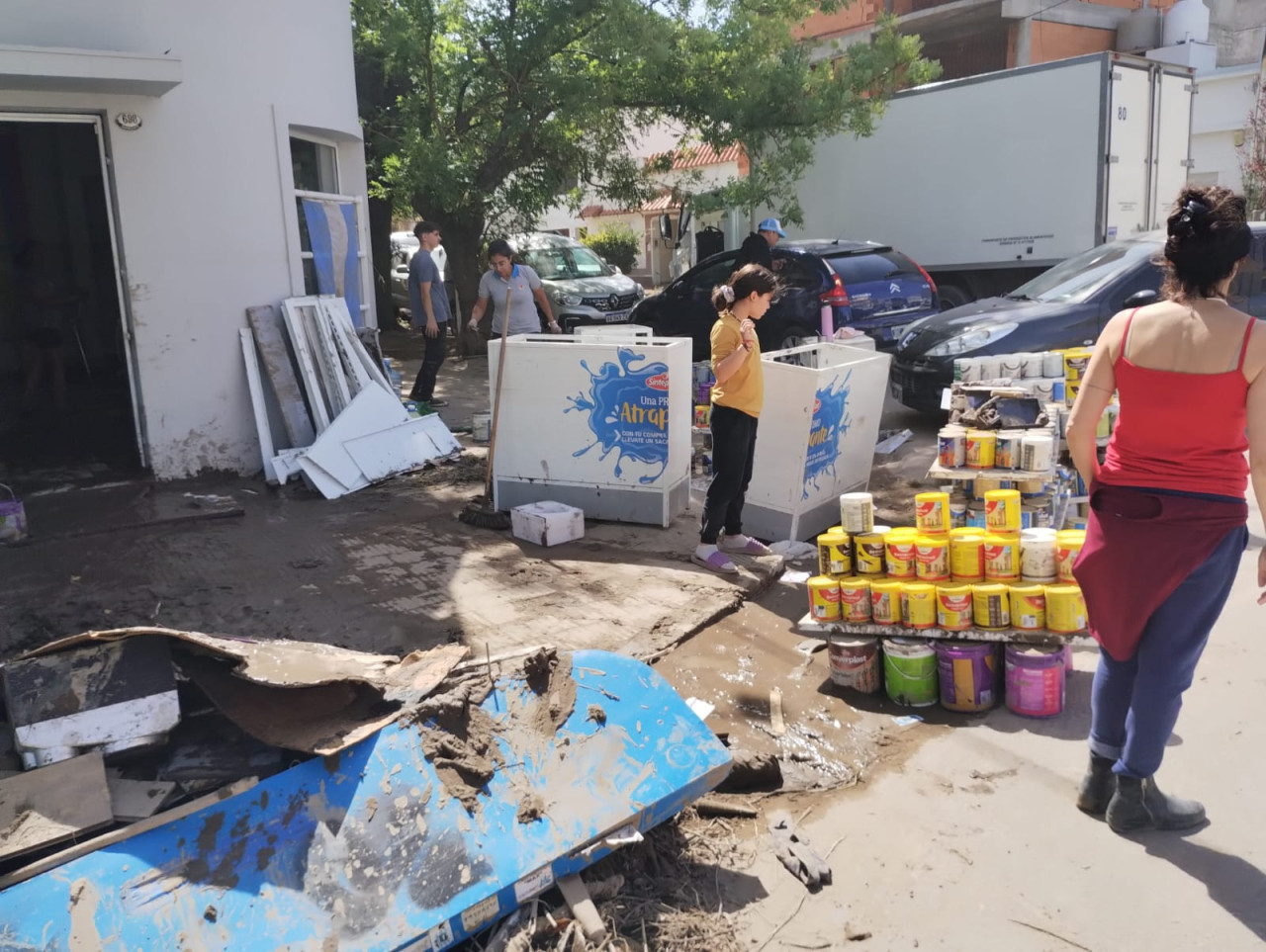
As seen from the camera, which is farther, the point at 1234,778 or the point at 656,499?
the point at 656,499

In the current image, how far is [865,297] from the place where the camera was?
11477 millimetres

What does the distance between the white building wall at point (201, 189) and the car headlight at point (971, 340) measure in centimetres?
587

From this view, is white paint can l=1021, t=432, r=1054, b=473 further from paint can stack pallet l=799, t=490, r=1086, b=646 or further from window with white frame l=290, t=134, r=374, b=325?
window with white frame l=290, t=134, r=374, b=325

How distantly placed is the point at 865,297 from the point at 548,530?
6.20 metres

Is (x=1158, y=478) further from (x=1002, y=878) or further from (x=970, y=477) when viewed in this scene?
(x=970, y=477)

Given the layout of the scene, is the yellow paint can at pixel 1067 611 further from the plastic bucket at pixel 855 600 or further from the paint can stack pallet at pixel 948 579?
the plastic bucket at pixel 855 600

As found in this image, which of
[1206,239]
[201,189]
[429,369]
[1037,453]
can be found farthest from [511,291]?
[1206,239]

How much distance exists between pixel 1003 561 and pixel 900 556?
17.5 inches

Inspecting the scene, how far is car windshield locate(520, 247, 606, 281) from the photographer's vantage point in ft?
55.0

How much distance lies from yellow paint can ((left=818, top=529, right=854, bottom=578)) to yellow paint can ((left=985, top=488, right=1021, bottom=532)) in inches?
27.6

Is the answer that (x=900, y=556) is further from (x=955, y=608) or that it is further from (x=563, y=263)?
(x=563, y=263)

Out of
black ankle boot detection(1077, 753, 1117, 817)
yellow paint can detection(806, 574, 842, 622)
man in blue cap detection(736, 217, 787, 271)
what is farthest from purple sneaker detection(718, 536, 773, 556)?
man in blue cap detection(736, 217, 787, 271)

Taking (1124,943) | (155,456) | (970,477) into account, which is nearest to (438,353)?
(155,456)

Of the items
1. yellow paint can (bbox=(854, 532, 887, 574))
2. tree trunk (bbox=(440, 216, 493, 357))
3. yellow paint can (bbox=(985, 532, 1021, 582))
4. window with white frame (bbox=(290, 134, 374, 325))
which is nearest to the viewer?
yellow paint can (bbox=(985, 532, 1021, 582))
